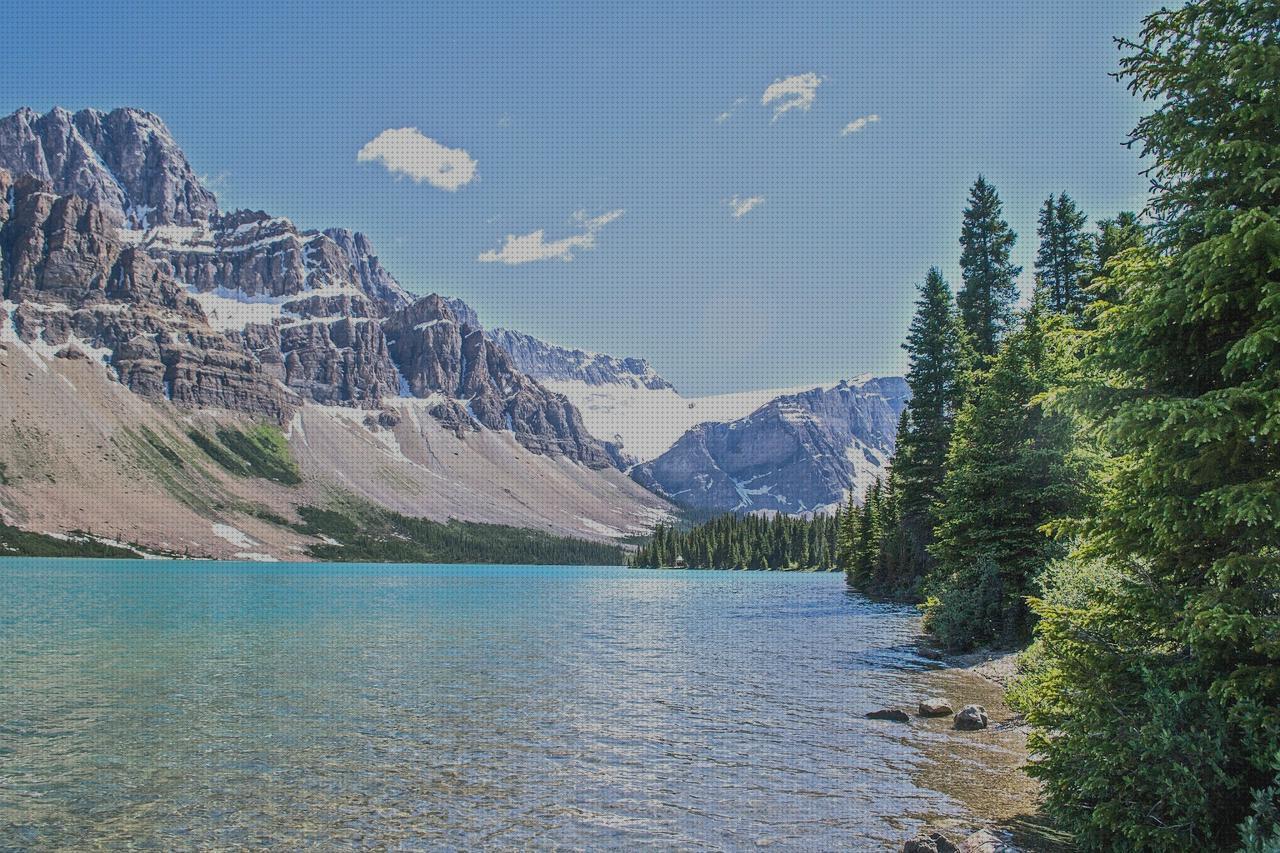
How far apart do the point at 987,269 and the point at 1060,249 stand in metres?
5.12

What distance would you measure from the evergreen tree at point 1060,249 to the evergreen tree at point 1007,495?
19084 millimetres

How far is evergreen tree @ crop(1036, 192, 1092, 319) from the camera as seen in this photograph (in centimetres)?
5478

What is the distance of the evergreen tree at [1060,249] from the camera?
5478 cm

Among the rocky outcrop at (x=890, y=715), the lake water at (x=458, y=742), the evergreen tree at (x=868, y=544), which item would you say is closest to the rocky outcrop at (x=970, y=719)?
the lake water at (x=458, y=742)

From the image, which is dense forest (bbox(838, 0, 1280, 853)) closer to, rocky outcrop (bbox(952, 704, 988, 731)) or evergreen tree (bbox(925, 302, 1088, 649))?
rocky outcrop (bbox(952, 704, 988, 731))

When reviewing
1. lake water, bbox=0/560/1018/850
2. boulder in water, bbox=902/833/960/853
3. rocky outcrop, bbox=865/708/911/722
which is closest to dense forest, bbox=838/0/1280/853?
boulder in water, bbox=902/833/960/853

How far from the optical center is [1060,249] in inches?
2199

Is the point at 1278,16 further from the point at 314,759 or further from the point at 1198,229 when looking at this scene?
the point at 314,759

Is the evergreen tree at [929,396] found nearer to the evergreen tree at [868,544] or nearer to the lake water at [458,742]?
the lake water at [458,742]

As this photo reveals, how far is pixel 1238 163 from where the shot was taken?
11.0 metres

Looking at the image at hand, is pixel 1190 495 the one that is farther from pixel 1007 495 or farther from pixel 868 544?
pixel 868 544

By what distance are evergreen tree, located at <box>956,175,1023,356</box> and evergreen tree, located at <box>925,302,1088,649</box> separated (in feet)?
55.9

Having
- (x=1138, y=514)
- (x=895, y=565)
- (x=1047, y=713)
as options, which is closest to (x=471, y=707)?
(x=1047, y=713)

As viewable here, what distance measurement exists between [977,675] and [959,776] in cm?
1538
